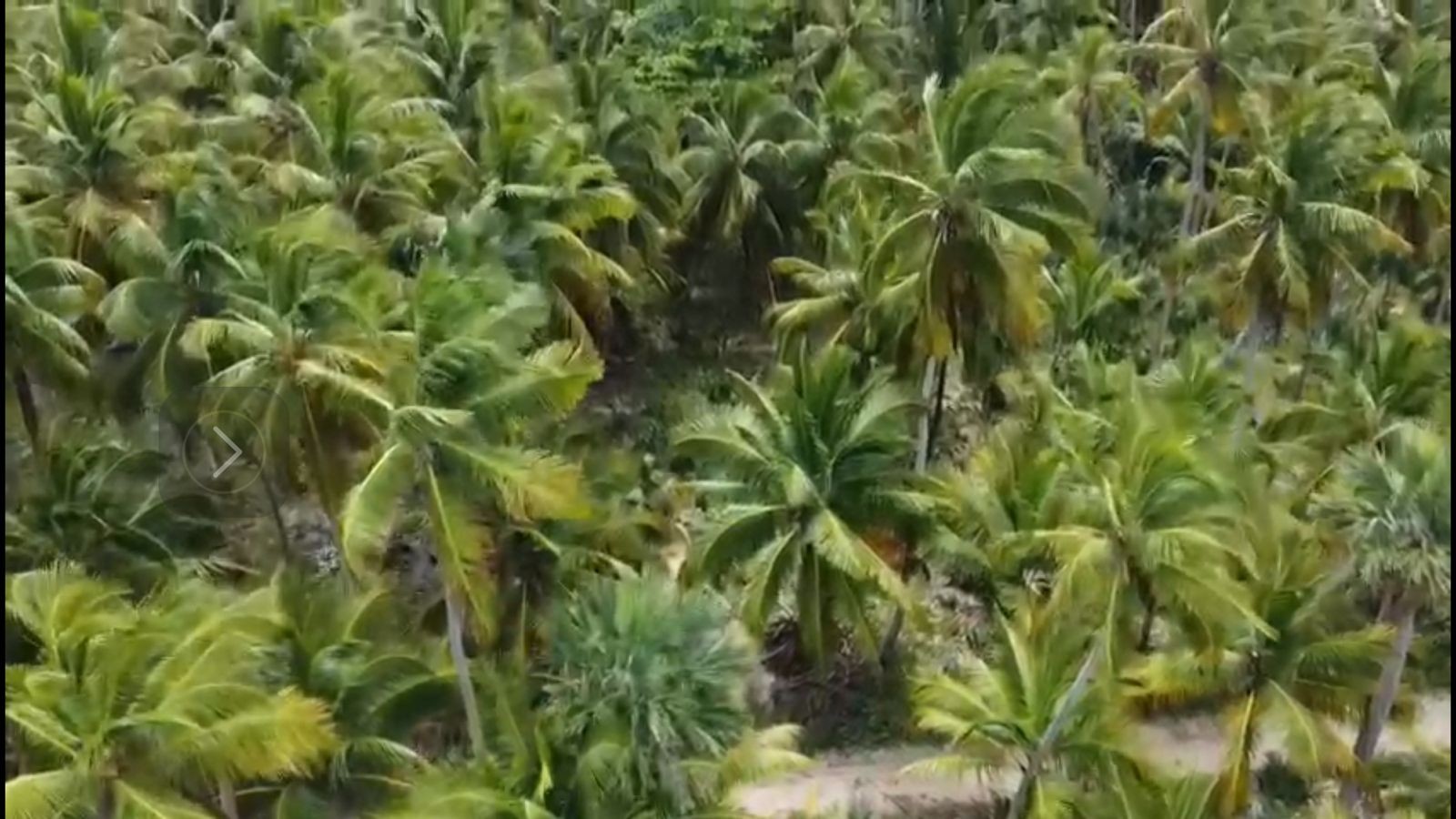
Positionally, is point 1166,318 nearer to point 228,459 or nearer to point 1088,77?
point 1088,77

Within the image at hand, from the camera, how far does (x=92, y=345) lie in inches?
803

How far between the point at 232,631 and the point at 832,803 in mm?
8310

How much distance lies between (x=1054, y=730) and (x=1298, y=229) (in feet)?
35.9

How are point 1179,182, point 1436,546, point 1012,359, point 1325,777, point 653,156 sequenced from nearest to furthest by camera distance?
point 1436,546 → point 1325,777 → point 1012,359 → point 653,156 → point 1179,182

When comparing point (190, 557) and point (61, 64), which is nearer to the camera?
point (190, 557)

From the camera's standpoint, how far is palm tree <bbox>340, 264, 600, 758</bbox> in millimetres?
13820

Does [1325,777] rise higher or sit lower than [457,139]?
lower

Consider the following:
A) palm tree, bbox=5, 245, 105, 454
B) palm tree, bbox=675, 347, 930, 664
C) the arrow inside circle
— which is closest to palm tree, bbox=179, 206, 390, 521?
the arrow inside circle

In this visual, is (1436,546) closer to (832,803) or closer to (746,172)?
(832,803)

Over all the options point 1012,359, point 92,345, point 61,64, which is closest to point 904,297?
point 1012,359

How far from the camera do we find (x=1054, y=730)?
14.2 m

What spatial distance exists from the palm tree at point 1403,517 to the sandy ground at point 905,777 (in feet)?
15.9

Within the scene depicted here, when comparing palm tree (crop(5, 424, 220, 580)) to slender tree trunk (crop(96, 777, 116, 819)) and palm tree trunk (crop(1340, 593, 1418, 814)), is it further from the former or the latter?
palm tree trunk (crop(1340, 593, 1418, 814))

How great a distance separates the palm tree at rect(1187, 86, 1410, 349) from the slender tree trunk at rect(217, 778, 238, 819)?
16.6 meters
